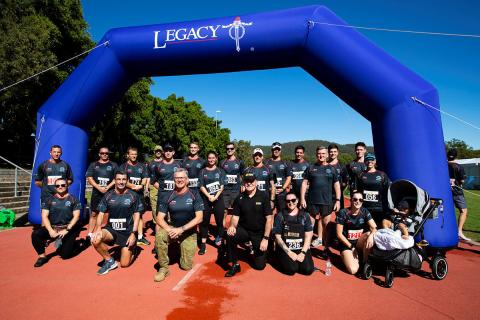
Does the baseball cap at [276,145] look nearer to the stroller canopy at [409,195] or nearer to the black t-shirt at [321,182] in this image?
the black t-shirt at [321,182]

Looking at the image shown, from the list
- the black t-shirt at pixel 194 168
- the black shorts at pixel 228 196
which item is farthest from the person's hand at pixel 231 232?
the black t-shirt at pixel 194 168

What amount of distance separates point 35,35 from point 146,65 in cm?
863

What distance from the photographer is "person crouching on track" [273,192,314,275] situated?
483cm

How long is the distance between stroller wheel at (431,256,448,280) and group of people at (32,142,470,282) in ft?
2.67

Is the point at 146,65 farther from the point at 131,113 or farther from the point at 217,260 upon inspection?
the point at 131,113

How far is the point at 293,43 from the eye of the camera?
636 cm

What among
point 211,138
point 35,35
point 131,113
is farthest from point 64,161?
point 211,138

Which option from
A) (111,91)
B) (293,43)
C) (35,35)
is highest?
(35,35)

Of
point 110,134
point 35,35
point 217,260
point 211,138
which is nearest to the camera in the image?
point 217,260

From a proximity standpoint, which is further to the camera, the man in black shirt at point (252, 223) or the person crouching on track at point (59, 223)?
the person crouching on track at point (59, 223)

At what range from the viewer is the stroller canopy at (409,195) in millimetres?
4680

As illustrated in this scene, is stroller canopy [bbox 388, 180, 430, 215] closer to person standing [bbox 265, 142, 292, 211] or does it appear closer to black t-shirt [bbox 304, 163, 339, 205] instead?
black t-shirt [bbox 304, 163, 339, 205]

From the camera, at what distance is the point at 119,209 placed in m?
5.18

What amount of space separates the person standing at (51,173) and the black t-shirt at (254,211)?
412cm
